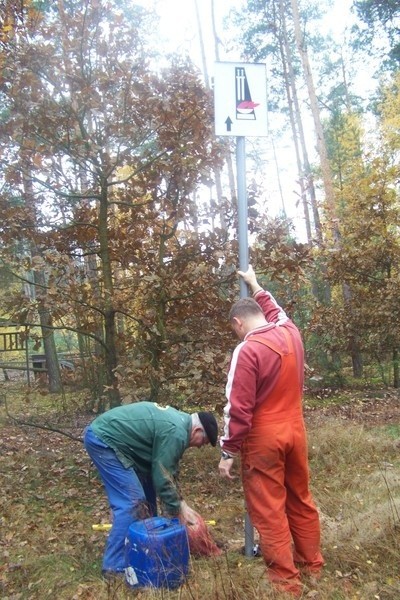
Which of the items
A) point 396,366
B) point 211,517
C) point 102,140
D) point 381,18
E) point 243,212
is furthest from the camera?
point 381,18

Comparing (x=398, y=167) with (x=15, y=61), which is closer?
(x=15, y=61)

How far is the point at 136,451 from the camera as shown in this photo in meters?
4.22

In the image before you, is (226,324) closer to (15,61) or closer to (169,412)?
(169,412)

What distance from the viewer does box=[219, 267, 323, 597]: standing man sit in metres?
3.51

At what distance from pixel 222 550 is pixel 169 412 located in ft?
3.99

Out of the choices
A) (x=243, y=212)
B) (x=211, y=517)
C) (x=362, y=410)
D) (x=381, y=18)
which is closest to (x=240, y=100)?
(x=243, y=212)

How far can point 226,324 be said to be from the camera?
6289 mm

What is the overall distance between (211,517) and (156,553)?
6.26 feet

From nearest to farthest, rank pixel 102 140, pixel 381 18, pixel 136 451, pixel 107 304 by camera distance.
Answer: pixel 136 451 → pixel 102 140 → pixel 107 304 → pixel 381 18

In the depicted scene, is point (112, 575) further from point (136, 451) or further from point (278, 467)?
point (278, 467)

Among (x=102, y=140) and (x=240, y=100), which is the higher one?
(x=102, y=140)

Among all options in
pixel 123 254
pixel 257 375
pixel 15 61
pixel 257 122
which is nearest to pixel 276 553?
pixel 257 375

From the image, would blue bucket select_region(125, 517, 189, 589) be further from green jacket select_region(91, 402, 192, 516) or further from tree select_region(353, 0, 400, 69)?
tree select_region(353, 0, 400, 69)

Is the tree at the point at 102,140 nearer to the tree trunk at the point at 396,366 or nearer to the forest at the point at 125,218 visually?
the forest at the point at 125,218
